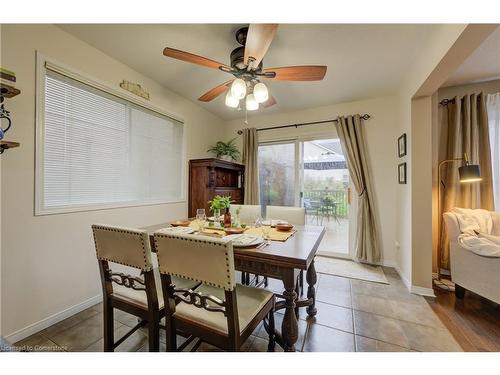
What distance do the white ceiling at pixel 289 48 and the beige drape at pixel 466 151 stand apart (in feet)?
2.81

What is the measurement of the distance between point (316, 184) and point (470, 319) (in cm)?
229

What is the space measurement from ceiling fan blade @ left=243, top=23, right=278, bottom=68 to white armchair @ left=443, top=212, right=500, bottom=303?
2533 mm

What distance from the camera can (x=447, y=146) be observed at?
2773 millimetres

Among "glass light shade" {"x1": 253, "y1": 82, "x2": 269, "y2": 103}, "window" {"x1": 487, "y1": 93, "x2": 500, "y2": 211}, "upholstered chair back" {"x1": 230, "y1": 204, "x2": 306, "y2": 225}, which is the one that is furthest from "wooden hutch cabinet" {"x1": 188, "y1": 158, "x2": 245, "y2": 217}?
"window" {"x1": 487, "y1": 93, "x2": 500, "y2": 211}

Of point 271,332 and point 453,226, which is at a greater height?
point 453,226

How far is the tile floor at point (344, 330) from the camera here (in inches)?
59.5

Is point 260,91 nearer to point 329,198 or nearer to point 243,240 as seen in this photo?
point 243,240

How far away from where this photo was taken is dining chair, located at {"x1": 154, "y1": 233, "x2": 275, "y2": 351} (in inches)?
37.6

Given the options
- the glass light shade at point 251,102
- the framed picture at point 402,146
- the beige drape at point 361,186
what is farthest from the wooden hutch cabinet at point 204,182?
the framed picture at point 402,146

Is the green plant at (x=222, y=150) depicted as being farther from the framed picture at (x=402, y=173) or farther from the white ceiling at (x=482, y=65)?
the white ceiling at (x=482, y=65)

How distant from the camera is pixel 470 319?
1.84m

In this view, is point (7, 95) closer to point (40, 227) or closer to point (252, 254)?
point (40, 227)

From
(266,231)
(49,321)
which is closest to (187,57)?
(266,231)
